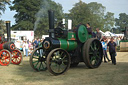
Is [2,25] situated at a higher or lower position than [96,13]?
lower

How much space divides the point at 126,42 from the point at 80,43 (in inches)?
379

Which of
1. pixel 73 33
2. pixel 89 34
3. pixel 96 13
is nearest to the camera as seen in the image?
pixel 73 33

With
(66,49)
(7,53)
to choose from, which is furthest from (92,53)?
(7,53)

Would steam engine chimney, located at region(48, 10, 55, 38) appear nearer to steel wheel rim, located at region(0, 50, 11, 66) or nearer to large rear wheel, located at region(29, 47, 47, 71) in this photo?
large rear wheel, located at region(29, 47, 47, 71)

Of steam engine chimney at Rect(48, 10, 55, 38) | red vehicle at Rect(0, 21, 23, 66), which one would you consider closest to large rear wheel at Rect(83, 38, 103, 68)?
steam engine chimney at Rect(48, 10, 55, 38)

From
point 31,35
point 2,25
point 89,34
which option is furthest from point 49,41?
point 2,25

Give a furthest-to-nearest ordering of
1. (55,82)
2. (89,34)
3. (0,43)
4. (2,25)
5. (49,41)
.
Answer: (2,25) → (0,43) → (89,34) → (49,41) → (55,82)

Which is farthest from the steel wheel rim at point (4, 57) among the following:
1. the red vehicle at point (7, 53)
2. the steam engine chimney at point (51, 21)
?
the steam engine chimney at point (51, 21)

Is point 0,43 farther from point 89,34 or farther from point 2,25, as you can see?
point 2,25

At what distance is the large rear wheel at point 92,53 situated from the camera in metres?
6.66

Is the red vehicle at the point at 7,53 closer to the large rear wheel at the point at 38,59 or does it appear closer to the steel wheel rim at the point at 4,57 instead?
the steel wheel rim at the point at 4,57

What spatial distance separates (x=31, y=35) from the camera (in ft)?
74.7

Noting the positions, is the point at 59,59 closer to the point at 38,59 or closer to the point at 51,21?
the point at 38,59

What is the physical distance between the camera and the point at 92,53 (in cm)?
710
